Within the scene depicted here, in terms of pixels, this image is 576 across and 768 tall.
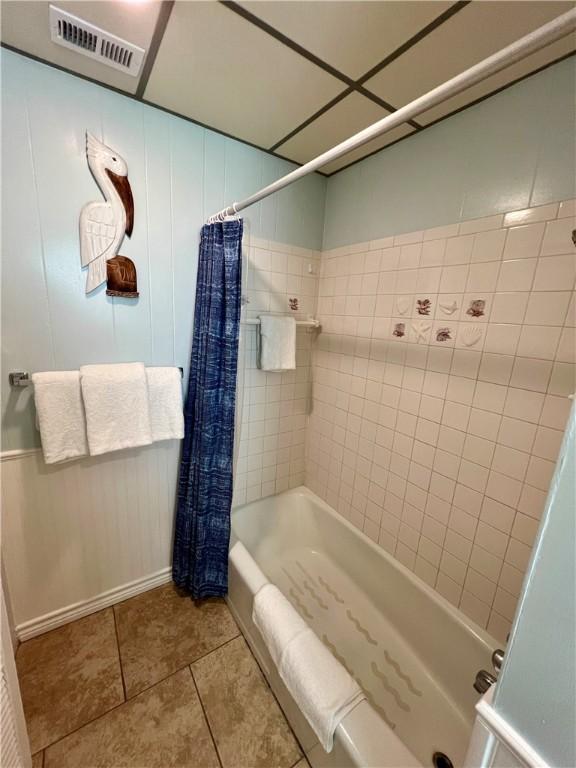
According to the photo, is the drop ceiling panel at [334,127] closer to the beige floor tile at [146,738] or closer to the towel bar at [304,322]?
the towel bar at [304,322]

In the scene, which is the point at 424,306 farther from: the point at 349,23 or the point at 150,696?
the point at 150,696

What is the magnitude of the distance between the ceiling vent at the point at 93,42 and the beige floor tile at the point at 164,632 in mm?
2356

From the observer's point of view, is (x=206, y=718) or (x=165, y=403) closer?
(x=206, y=718)

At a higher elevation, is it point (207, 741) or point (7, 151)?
point (7, 151)

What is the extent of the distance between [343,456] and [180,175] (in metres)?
1.70

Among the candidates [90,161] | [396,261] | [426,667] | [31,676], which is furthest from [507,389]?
[31,676]

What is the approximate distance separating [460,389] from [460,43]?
3.71 feet

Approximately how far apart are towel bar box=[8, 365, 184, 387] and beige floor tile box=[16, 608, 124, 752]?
1.21 metres

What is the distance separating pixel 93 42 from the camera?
0.98 meters

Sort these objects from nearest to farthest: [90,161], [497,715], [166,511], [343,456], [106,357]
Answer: [497,715], [90,161], [106,357], [166,511], [343,456]

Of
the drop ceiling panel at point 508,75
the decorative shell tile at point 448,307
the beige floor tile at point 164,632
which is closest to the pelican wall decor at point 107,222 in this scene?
the drop ceiling panel at point 508,75

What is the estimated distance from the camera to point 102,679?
4.22ft

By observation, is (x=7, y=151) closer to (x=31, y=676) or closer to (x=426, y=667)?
(x=31, y=676)

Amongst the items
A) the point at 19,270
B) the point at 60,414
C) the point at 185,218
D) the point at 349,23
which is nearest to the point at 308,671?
the point at 60,414
